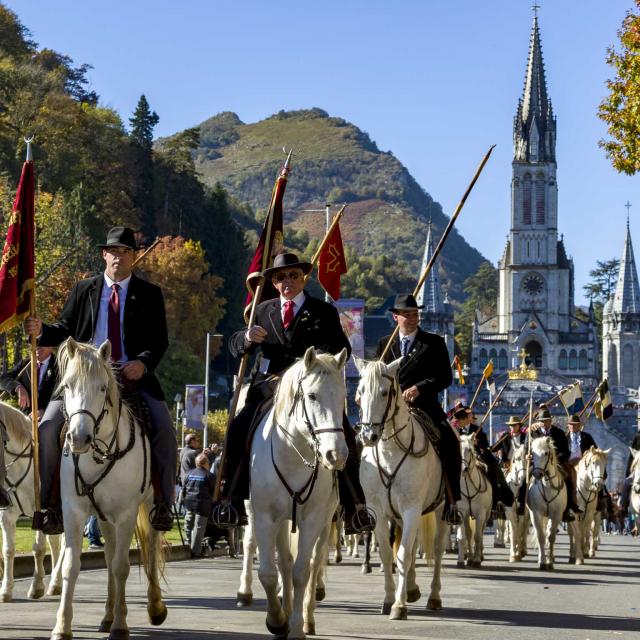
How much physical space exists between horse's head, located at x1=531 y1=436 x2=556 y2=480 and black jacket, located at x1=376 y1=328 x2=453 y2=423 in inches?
340

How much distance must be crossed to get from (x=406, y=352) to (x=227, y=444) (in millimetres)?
4188

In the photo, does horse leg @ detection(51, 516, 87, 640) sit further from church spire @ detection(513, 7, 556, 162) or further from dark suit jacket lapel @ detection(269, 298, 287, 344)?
church spire @ detection(513, 7, 556, 162)

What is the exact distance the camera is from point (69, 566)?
11.5 m

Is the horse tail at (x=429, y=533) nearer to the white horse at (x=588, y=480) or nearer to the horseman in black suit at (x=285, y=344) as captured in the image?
the horseman in black suit at (x=285, y=344)

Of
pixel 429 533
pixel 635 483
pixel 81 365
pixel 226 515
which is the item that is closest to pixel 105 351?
pixel 81 365

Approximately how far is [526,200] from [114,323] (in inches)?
7110

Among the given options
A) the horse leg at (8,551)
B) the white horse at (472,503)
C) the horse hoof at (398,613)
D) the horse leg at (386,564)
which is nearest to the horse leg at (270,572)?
the horse hoof at (398,613)

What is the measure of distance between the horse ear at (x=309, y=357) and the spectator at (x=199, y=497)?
52.0 feet

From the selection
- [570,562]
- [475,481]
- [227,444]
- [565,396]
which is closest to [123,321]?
[227,444]

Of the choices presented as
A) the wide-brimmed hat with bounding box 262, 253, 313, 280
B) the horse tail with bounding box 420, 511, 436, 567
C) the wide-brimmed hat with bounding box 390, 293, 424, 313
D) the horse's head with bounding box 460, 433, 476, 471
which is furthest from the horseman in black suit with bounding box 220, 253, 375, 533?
the horse's head with bounding box 460, 433, 476, 471

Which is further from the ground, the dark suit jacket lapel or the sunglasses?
the sunglasses

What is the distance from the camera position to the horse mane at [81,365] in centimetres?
1154

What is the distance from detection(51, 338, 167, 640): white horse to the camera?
11.4 m

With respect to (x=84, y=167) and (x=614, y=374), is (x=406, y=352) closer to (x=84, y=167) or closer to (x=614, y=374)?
(x=84, y=167)
